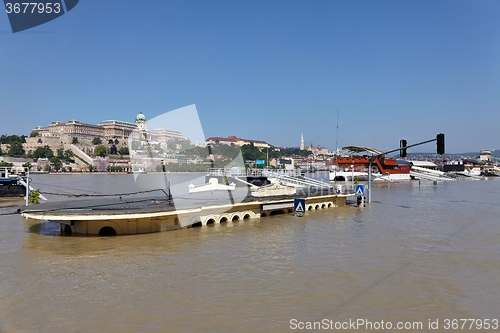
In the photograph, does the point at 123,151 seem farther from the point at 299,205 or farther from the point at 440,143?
the point at 440,143

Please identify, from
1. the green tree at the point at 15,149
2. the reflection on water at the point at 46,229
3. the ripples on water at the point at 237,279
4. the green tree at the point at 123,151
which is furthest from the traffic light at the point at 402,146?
the green tree at the point at 15,149

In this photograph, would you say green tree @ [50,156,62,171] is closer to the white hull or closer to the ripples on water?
the white hull

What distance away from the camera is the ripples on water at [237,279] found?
9.05m

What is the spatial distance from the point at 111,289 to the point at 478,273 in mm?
11810

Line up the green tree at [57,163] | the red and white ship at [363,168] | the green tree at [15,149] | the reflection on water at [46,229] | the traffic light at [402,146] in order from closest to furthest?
1. the reflection on water at [46,229]
2. the traffic light at [402,146]
3. the red and white ship at [363,168]
4. the green tree at [57,163]
5. the green tree at [15,149]

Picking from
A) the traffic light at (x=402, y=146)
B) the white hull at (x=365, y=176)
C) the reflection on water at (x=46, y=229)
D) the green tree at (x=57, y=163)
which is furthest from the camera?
the green tree at (x=57, y=163)

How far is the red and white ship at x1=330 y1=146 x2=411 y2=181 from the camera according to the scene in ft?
250

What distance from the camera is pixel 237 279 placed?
38.1 ft

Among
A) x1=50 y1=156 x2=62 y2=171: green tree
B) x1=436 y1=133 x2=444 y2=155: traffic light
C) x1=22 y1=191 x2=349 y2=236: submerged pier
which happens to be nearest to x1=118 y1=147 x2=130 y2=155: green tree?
x1=50 y1=156 x2=62 y2=171: green tree

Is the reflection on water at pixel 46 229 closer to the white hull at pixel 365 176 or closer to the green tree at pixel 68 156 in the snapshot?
the white hull at pixel 365 176

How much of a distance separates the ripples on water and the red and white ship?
2241 inches

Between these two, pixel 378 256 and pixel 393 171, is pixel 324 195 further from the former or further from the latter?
pixel 393 171

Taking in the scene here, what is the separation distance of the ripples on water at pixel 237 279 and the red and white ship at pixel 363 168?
56.9m

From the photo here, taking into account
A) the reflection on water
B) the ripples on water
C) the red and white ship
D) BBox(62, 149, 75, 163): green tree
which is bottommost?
the ripples on water
